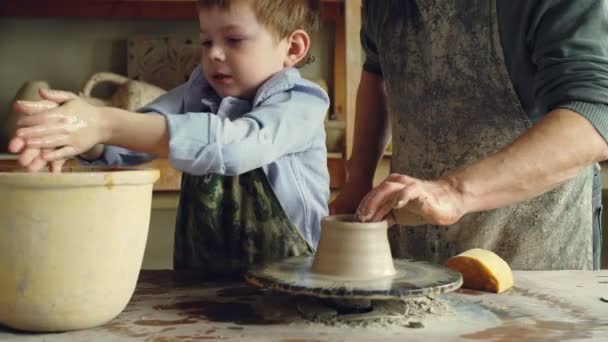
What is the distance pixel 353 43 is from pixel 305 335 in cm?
183

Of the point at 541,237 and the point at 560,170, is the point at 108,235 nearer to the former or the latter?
the point at 560,170

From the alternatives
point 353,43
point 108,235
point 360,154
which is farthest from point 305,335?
point 353,43

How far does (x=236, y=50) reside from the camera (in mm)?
1187

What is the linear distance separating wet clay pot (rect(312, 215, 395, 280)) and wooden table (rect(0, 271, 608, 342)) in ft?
0.24

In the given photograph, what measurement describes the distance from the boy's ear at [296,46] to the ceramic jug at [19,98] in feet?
5.02

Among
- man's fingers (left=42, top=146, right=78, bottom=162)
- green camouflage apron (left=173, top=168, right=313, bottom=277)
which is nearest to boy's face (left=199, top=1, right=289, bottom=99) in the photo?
green camouflage apron (left=173, top=168, right=313, bottom=277)

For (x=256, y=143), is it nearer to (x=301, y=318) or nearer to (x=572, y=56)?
(x=301, y=318)

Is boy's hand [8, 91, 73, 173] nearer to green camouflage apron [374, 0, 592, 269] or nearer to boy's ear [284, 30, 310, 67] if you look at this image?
A: boy's ear [284, 30, 310, 67]

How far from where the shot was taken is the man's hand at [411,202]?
3.06ft

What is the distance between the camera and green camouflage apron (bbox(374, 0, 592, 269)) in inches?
52.7

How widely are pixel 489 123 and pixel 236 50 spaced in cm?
51

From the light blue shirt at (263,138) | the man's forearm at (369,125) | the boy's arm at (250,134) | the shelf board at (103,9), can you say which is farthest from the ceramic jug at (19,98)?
the boy's arm at (250,134)

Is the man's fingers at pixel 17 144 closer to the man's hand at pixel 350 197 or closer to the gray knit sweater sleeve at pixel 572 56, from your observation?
the gray knit sweater sleeve at pixel 572 56

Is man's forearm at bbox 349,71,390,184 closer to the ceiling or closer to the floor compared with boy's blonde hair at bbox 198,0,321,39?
closer to the floor
